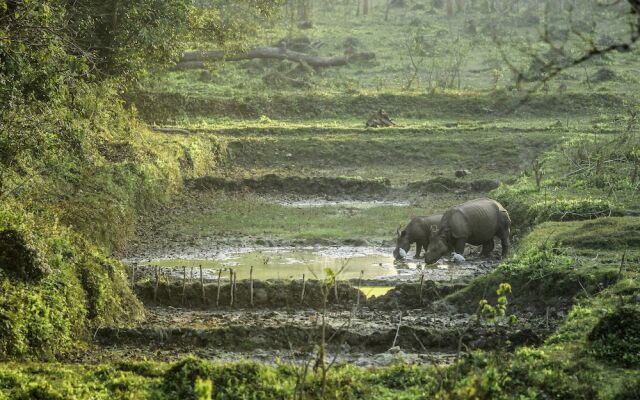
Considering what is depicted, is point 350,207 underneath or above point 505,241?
underneath

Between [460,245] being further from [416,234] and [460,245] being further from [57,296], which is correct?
[57,296]

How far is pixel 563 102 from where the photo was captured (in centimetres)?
3759

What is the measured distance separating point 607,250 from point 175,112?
22526mm

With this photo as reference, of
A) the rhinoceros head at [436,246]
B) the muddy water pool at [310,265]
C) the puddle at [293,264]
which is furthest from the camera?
the rhinoceros head at [436,246]

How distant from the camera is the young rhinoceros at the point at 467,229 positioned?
1998 centimetres

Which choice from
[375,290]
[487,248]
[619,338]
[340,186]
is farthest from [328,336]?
[340,186]

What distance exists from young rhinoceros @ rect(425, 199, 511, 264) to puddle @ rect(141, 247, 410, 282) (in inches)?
25.7

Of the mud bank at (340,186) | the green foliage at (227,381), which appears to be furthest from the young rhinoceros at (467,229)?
the green foliage at (227,381)

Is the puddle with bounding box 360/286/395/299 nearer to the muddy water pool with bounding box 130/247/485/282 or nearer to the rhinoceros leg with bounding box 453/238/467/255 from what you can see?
the muddy water pool with bounding box 130/247/485/282

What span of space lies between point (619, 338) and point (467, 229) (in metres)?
9.78

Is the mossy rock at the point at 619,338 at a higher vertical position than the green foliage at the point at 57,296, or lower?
higher

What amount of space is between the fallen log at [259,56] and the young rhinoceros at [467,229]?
36.0 ft

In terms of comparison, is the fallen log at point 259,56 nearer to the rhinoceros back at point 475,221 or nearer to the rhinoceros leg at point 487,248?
the rhinoceros back at point 475,221

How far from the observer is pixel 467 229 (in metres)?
20.2
